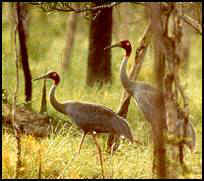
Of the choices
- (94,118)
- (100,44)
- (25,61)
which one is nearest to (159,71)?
(94,118)

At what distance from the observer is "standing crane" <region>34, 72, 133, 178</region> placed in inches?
327

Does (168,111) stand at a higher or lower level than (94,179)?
higher

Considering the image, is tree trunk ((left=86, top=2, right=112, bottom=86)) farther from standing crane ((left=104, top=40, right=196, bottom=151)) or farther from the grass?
standing crane ((left=104, top=40, right=196, bottom=151))

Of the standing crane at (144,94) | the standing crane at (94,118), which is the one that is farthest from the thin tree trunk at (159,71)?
the standing crane at (94,118)

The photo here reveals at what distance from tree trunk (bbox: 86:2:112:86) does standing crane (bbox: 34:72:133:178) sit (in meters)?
2.90

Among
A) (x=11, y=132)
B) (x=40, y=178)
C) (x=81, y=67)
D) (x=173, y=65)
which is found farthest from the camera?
(x=81, y=67)

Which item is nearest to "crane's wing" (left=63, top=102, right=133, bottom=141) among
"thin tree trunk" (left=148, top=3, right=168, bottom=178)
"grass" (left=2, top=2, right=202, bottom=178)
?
"grass" (left=2, top=2, right=202, bottom=178)

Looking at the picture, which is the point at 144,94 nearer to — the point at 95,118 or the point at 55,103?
the point at 95,118

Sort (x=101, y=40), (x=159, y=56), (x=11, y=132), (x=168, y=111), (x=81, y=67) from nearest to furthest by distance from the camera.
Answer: (x=159, y=56) → (x=168, y=111) → (x=11, y=132) → (x=101, y=40) → (x=81, y=67)

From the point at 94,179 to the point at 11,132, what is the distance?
1.86m

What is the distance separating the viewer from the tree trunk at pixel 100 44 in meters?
11.6

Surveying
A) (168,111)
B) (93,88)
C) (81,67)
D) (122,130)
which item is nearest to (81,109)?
(122,130)

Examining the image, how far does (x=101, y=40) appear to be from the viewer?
11617mm

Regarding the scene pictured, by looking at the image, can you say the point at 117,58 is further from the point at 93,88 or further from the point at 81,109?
the point at 81,109
